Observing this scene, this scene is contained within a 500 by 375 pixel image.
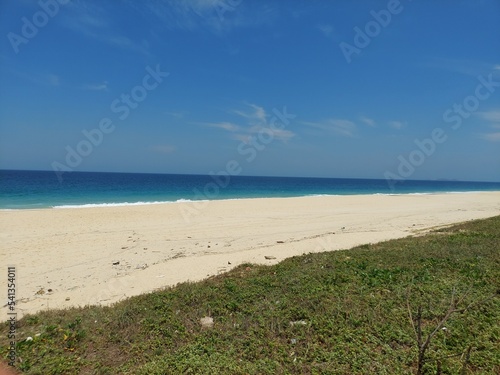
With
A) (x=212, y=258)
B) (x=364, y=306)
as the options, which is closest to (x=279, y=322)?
(x=364, y=306)

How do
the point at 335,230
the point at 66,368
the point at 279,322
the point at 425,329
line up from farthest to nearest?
1. the point at 335,230
2. the point at 279,322
3. the point at 425,329
4. the point at 66,368

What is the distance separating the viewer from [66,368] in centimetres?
482

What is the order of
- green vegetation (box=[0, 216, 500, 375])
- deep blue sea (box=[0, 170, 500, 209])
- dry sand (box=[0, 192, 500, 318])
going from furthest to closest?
1. deep blue sea (box=[0, 170, 500, 209])
2. dry sand (box=[0, 192, 500, 318])
3. green vegetation (box=[0, 216, 500, 375])

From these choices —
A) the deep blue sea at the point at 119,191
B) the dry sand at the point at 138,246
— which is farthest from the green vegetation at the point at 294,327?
the deep blue sea at the point at 119,191

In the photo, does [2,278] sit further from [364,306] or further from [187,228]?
[364,306]

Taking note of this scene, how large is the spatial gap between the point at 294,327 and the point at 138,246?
11.2 metres

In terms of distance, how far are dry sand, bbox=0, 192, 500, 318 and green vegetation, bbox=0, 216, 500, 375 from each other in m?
2.64

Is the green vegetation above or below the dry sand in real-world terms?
above

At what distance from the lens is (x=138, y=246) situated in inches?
584

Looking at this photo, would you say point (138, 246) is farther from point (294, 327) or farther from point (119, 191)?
point (119, 191)

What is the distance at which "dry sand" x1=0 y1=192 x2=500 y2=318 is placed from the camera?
9.63 metres

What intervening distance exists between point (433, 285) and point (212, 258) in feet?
26.4

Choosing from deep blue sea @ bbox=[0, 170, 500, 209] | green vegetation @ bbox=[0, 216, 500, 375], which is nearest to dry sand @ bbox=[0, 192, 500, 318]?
green vegetation @ bbox=[0, 216, 500, 375]

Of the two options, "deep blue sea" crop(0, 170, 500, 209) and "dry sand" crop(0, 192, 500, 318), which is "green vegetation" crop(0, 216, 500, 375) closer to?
"dry sand" crop(0, 192, 500, 318)
